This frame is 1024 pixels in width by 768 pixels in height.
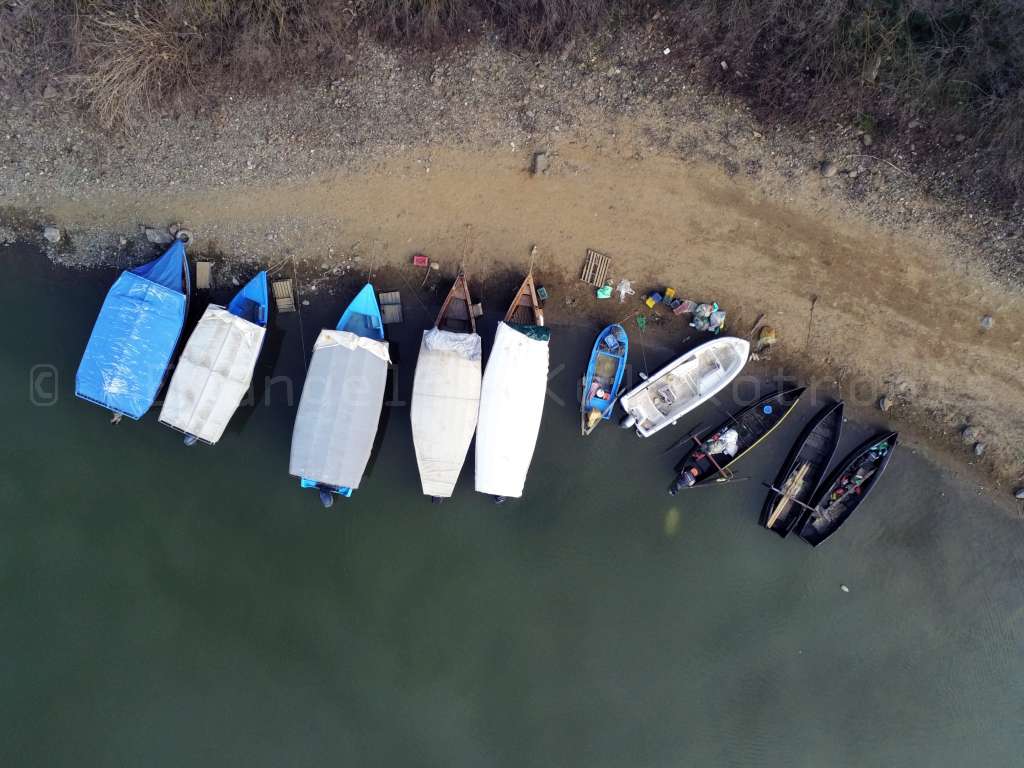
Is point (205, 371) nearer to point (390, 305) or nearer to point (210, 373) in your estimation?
point (210, 373)

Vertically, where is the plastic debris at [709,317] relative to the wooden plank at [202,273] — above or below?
above

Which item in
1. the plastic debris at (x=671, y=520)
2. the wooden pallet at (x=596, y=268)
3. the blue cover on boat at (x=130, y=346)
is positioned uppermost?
the wooden pallet at (x=596, y=268)

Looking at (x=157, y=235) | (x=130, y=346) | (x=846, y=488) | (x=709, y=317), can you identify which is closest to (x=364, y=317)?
(x=130, y=346)

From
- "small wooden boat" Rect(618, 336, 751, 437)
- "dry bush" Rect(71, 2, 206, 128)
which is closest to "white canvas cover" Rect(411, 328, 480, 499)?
"small wooden boat" Rect(618, 336, 751, 437)

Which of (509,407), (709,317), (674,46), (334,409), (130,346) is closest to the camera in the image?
(130,346)

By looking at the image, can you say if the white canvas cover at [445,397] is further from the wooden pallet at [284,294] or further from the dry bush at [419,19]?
the dry bush at [419,19]

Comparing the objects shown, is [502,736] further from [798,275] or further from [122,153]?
[122,153]

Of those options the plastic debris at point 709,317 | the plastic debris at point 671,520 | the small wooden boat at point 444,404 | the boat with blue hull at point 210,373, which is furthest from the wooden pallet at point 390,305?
the plastic debris at point 671,520
